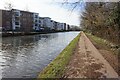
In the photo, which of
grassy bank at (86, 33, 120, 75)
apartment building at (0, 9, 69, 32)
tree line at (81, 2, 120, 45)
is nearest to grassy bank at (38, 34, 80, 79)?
grassy bank at (86, 33, 120, 75)

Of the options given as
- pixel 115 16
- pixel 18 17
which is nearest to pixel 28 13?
pixel 18 17

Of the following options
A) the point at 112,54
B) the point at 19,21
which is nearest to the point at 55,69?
the point at 112,54

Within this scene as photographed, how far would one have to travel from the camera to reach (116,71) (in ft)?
28.7

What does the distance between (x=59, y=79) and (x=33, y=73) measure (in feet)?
10.1

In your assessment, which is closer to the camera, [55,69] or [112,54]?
[55,69]

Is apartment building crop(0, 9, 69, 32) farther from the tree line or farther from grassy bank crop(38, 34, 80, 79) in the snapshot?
grassy bank crop(38, 34, 80, 79)

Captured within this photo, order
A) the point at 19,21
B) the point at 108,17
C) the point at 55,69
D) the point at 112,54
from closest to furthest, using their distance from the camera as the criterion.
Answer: the point at 55,69 < the point at 112,54 < the point at 108,17 < the point at 19,21

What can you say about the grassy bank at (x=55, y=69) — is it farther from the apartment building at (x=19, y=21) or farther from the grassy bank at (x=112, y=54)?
the apartment building at (x=19, y=21)

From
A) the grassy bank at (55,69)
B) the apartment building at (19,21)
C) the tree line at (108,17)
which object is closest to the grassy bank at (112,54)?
the tree line at (108,17)

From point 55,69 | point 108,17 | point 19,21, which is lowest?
point 55,69

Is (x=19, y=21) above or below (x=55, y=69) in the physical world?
above

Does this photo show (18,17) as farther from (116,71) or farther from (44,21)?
(116,71)

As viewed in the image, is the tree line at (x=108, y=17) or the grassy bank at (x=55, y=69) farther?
the tree line at (x=108, y=17)

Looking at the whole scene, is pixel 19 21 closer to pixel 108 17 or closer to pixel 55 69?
pixel 108 17
